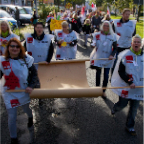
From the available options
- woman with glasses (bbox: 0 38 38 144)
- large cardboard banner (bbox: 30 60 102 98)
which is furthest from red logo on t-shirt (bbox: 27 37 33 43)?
woman with glasses (bbox: 0 38 38 144)

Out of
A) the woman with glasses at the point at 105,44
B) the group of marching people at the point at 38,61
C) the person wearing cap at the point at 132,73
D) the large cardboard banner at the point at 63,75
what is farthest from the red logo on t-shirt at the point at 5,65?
the woman with glasses at the point at 105,44

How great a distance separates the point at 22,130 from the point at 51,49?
77.7 inches

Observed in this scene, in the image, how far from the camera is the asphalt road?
360cm

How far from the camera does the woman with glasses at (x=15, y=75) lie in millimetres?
3082

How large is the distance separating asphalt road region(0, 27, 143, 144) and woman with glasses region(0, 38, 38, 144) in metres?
0.71

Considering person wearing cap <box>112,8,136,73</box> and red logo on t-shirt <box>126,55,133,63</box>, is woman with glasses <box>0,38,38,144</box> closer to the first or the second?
red logo on t-shirt <box>126,55,133,63</box>

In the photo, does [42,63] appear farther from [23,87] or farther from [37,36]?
[23,87]

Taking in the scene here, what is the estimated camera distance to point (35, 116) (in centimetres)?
434

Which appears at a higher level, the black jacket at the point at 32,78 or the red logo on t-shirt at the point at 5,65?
the red logo on t-shirt at the point at 5,65

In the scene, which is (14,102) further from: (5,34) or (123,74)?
(5,34)

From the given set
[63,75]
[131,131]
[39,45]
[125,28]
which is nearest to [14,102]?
[63,75]

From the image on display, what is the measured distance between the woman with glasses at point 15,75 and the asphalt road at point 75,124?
715 millimetres

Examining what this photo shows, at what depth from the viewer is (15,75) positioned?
10.2 feet

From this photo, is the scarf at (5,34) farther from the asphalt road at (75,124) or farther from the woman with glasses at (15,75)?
the woman with glasses at (15,75)
